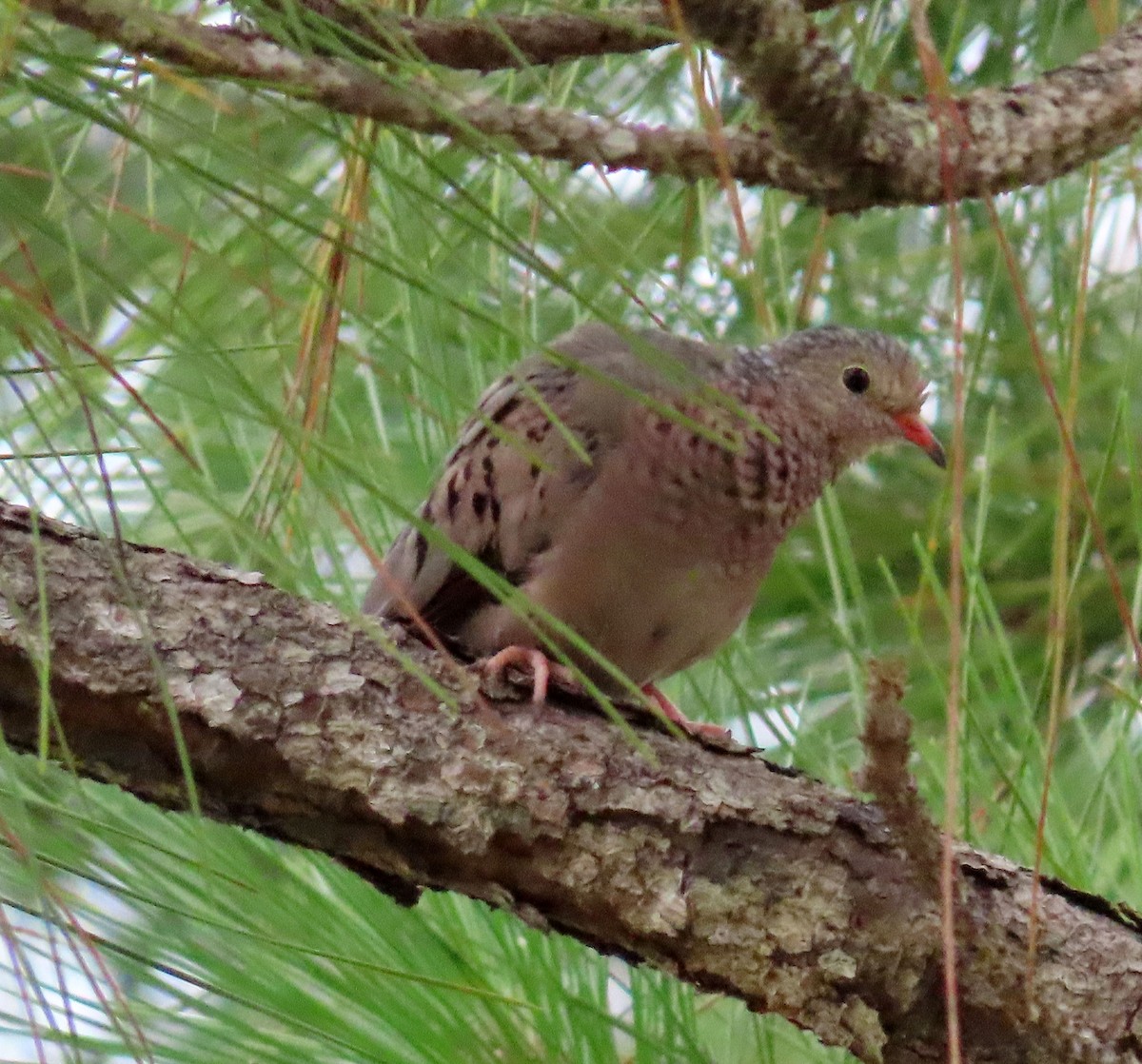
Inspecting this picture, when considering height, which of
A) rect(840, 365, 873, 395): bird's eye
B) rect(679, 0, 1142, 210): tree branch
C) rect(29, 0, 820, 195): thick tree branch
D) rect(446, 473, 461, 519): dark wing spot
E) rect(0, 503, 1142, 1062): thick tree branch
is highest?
rect(679, 0, 1142, 210): tree branch

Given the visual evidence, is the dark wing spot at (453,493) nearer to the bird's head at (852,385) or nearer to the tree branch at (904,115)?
the bird's head at (852,385)

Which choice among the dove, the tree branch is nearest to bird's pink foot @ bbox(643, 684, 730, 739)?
the dove

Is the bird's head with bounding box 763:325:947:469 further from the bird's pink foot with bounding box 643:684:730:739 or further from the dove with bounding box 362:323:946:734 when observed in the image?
the bird's pink foot with bounding box 643:684:730:739

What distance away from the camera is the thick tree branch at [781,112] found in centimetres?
77

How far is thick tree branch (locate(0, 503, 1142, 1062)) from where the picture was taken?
103 centimetres

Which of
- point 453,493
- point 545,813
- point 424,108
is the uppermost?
point 424,108

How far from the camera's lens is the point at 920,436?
5.67ft

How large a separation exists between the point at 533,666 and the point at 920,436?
2.07 ft

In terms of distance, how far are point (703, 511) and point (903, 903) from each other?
20.6 inches

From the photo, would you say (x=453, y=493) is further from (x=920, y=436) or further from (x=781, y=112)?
(x=781, y=112)

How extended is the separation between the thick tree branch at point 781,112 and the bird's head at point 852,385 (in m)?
0.70

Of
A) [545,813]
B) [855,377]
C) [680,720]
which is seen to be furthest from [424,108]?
[855,377]

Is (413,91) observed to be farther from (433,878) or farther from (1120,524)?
(1120,524)

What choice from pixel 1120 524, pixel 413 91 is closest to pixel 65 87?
pixel 413 91
